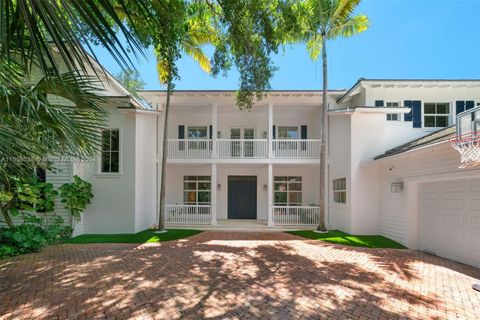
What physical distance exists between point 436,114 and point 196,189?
12.4m

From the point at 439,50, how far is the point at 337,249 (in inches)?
772

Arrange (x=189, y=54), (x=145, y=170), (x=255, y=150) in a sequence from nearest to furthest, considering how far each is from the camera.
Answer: (x=145, y=170) → (x=189, y=54) → (x=255, y=150)

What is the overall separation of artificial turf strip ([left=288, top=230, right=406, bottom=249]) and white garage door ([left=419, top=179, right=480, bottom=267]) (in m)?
1.05

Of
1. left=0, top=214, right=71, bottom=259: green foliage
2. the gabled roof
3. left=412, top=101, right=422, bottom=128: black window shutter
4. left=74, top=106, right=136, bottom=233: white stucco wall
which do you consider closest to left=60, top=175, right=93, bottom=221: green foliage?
left=74, top=106, right=136, bottom=233: white stucco wall

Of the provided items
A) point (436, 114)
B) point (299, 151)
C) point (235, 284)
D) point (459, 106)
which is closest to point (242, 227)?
point (299, 151)

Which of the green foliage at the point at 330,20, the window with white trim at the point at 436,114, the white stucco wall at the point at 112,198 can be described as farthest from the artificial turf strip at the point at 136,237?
the window with white trim at the point at 436,114

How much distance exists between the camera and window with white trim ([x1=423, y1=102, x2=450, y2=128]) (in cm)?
1213

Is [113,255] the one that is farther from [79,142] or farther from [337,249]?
[337,249]

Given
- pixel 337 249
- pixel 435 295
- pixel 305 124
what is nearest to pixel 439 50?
pixel 305 124

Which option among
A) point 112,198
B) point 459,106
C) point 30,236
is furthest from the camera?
point 459,106

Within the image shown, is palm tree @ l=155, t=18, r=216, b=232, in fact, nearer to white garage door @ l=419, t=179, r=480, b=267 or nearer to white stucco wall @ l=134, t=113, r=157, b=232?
white stucco wall @ l=134, t=113, r=157, b=232

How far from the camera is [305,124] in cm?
1448

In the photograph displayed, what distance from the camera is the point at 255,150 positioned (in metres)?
12.8

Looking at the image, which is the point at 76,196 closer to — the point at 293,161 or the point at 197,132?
the point at 197,132
